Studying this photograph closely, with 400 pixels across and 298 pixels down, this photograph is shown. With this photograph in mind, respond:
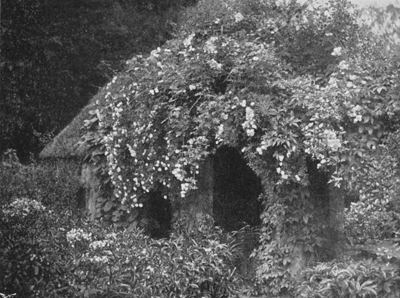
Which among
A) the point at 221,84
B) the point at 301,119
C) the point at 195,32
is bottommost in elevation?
the point at 301,119

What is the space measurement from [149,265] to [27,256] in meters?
1.64

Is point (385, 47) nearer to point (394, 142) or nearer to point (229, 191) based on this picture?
point (394, 142)

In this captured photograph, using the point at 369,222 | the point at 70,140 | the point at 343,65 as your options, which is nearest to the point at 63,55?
the point at 70,140

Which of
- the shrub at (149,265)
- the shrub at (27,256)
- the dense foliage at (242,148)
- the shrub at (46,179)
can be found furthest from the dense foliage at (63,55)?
the shrub at (27,256)

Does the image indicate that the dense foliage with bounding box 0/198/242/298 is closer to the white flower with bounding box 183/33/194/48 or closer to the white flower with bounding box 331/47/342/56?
the white flower with bounding box 183/33/194/48

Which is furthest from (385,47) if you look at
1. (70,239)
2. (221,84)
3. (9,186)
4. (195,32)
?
(9,186)

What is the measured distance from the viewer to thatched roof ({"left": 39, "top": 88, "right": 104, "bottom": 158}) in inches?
340

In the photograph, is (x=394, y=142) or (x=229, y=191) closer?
(x=394, y=142)

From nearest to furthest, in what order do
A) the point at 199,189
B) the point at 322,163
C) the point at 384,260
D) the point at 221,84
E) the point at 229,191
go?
the point at 384,260
the point at 322,163
the point at 221,84
the point at 199,189
the point at 229,191

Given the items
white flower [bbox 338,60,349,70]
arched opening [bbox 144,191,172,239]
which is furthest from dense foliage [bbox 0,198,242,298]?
white flower [bbox 338,60,349,70]

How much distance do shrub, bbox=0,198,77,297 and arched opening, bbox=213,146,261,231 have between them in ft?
10.2

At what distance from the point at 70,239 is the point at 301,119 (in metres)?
2.66

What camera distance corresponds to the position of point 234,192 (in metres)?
8.44

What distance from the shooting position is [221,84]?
24.1 ft
